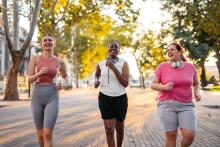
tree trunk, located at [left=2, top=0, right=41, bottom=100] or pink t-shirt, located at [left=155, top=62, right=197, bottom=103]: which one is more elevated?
tree trunk, located at [left=2, top=0, right=41, bottom=100]

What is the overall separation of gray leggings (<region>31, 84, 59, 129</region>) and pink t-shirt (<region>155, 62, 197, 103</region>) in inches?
51.7

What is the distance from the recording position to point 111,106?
6527mm

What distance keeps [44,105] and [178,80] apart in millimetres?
1683

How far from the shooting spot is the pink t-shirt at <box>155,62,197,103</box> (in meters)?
5.70

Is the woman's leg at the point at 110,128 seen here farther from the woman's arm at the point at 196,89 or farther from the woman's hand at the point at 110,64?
the woman's arm at the point at 196,89

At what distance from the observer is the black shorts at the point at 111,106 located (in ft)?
21.4

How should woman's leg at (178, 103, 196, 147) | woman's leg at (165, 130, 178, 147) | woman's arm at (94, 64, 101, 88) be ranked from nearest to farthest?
1. woman's leg at (178, 103, 196, 147)
2. woman's leg at (165, 130, 178, 147)
3. woman's arm at (94, 64, 101, 88)

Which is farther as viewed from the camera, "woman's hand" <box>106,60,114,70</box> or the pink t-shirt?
"woman's hand" <box>106,60,114,70</box>

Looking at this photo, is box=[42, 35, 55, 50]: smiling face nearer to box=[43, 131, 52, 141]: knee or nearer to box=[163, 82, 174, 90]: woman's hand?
box=[43, 131, 52, 141]: knee

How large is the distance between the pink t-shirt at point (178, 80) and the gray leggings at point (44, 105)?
4.31ft

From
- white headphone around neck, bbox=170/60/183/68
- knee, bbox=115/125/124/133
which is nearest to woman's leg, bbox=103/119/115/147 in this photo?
knee, bbox=115/125/124/133

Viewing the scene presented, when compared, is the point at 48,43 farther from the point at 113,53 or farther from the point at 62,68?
the point at 113,53

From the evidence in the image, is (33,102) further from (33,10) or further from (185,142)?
(33,10)

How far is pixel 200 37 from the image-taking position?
138 feet
